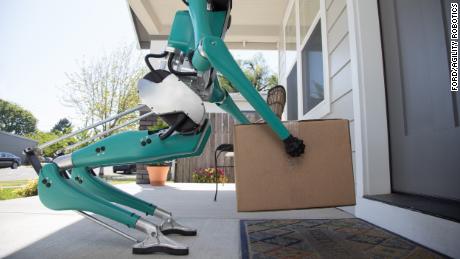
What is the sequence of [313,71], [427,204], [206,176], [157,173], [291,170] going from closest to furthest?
[291,170]
[427,204]
[313,71]
[157,173]
[206,176]

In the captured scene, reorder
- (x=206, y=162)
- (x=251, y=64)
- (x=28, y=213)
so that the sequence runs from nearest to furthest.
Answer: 1. (x=28, y=213)
2. (x=206, y=162)
3. (x=251, y=64)

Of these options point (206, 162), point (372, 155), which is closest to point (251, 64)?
point (206, 162)

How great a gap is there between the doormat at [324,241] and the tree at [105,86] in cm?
897

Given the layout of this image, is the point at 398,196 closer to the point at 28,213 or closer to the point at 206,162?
the point at 28,213

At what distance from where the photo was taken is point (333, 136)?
102cm

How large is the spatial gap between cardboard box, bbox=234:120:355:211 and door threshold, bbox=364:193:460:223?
0.94ft

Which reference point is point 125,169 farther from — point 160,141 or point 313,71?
point 160,141

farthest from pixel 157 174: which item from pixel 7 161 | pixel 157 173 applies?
pixel 7 161

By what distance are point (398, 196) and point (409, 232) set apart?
11.6 inches

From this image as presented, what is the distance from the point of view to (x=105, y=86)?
31.8 feet

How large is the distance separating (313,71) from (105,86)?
8820 mm

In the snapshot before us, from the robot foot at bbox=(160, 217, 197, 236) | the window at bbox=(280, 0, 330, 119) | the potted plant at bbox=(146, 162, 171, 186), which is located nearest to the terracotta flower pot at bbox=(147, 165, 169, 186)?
the potted plant at bbox=(146, 162, 171, 186)

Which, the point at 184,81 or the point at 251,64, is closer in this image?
the point at 184,81

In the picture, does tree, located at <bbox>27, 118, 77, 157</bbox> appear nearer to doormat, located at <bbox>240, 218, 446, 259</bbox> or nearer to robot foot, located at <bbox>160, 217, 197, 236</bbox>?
robot foot, located at <bbox>160, 217, 197, 236</bbox>
